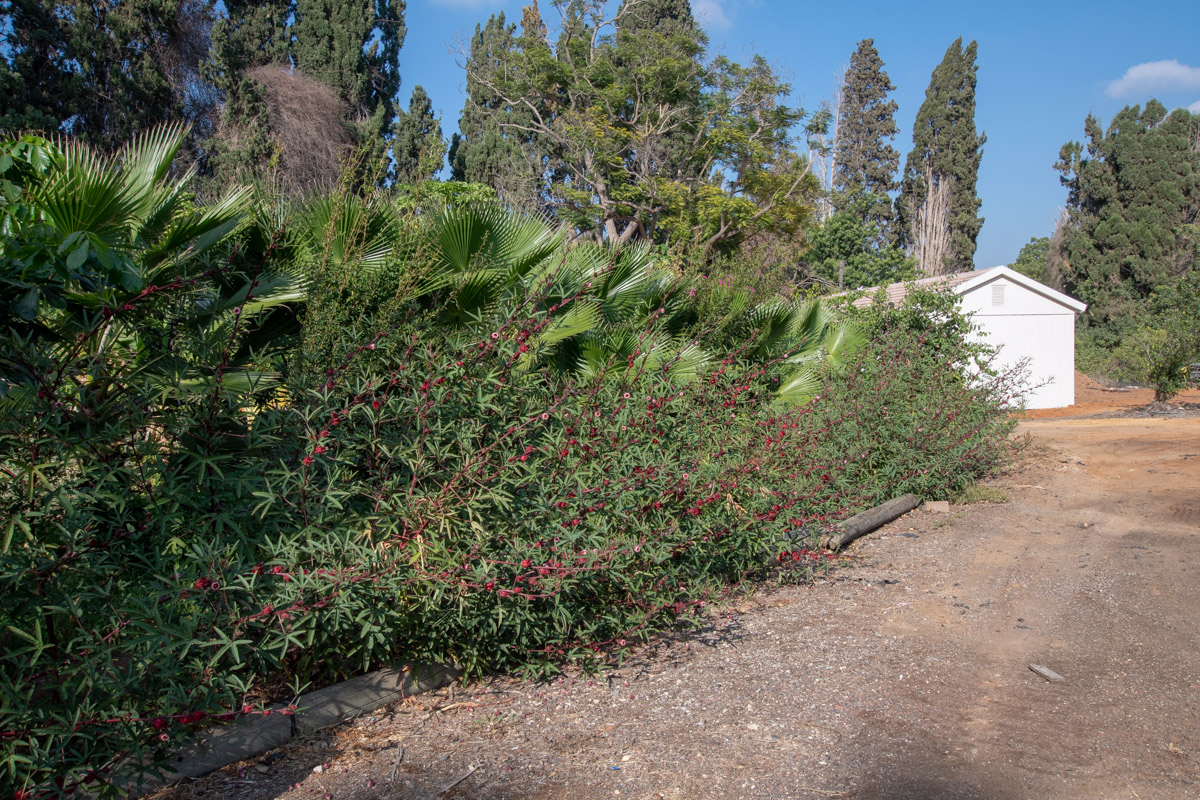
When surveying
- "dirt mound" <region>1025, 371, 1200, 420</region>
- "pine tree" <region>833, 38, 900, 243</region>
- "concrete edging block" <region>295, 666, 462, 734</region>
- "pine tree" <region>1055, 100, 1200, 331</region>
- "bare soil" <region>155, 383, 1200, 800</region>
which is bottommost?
"bare soil" <region>155, 383, 1200, 800</region>

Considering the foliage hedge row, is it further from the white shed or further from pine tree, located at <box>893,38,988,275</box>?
pine tree, located at <box>893,38,988,275</box>

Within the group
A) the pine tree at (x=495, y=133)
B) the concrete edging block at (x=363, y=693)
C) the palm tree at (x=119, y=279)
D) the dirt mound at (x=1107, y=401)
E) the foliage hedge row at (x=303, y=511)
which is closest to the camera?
the foliage hedge row at (x=303, y=511)

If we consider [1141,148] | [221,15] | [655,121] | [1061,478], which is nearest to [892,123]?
[1141,148]

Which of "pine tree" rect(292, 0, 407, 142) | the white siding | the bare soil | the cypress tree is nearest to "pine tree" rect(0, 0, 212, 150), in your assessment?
the cypress tree

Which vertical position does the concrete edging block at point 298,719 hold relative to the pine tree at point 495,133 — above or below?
below

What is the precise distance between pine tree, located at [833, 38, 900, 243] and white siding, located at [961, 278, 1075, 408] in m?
20.9

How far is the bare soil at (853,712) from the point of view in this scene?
285 centimetres

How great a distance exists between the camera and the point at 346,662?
347 cm

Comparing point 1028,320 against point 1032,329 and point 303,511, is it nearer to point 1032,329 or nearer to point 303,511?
point 1032,329

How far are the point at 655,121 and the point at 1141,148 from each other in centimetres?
2258

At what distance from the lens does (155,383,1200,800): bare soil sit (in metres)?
2.85

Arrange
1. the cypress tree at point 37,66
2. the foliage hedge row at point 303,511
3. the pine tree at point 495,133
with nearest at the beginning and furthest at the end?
the foliage hedge row at point 303,511 → the cypress tree at point 37,66 → the pine tree at point 495,133

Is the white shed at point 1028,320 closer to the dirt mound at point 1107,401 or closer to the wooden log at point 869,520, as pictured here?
the dirt mound at point 1107,401

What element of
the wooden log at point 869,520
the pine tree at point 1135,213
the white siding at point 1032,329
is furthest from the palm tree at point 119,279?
the pine tree at point 1135,213
